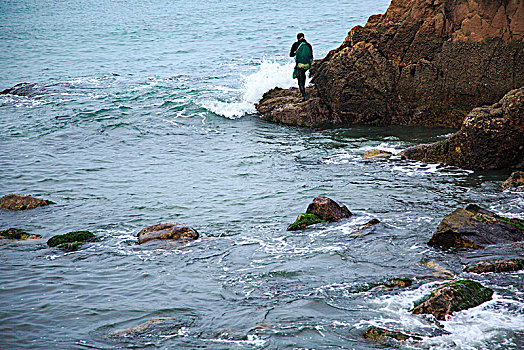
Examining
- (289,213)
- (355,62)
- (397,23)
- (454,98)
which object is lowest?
(289,213)

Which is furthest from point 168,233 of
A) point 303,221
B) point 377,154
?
point 377,154

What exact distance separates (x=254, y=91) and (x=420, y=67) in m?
6.45

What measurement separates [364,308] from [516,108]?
22.0 feet

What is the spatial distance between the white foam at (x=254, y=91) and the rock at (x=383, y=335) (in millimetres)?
12622

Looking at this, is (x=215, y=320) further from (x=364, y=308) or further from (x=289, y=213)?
(x=289, y=213)

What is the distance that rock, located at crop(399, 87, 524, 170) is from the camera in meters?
10.4

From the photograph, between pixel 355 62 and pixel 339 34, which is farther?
pixel 339 34

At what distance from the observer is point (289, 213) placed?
31.4 feet

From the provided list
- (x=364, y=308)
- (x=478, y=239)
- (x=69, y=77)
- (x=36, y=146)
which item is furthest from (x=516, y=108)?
(x=69, y=77)

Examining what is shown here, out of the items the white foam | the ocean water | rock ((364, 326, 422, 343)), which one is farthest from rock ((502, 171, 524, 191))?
the white foam

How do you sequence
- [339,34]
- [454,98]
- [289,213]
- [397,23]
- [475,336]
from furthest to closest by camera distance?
[339,34], [397,23], [454,98], [289,213], [475,336]

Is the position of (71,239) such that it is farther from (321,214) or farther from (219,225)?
(321,214)

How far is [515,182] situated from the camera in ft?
31.4

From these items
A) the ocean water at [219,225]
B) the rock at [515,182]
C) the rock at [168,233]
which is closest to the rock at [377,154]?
the ocean water at [219,225]
